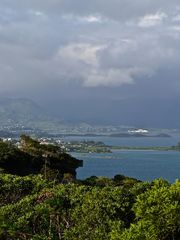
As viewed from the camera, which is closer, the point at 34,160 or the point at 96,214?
the point at 96,214

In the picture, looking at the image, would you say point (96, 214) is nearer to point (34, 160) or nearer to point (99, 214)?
point (99, 214)

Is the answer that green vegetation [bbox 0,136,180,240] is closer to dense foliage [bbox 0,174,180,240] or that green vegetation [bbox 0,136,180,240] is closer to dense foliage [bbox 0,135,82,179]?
dense foliage [bbox 0,174,180,240]

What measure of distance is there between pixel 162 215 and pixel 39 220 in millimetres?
3574

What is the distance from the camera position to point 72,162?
44.7m

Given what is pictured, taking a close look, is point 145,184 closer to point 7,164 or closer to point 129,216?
point 129,216

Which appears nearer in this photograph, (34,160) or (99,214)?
(99,214)

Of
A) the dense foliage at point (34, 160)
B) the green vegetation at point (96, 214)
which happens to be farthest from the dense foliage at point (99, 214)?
the dense foliage at point (34, 160)

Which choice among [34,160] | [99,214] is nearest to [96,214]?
[99,214]

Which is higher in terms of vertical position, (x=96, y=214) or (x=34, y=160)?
(x=34, y=160)

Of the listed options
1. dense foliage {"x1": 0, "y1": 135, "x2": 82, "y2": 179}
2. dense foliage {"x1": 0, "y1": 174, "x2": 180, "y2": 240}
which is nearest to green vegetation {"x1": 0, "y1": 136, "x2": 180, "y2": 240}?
dense foliage {"x1": 0, "y1": 174, "x2": 180, "y2": 240}

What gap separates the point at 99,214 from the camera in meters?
13.9

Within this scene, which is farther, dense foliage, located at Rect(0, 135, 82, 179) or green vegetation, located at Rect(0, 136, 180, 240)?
dense foliage, located at Rect(0, 135, 82, 179)

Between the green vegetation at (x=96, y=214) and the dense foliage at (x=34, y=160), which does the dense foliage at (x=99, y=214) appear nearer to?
the green vegetation at (x=96, y=214)

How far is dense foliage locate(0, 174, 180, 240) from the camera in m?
12.5
